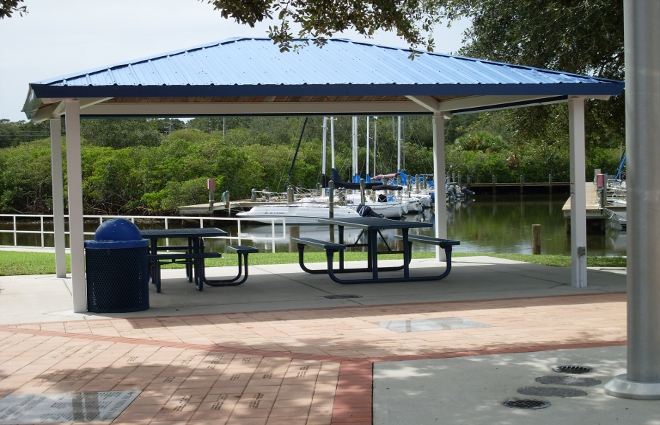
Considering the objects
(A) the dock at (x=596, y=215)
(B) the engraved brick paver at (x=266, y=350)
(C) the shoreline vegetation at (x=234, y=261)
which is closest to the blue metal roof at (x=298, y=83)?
(B) the engraved brick paver at (x=266, y=350)

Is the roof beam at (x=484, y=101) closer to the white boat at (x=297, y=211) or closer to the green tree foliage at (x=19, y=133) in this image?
the white boat at (x=297, y=211)

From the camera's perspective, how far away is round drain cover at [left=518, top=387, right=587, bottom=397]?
20.2 ft

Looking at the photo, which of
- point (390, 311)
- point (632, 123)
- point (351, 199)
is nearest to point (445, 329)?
point (390, 311)

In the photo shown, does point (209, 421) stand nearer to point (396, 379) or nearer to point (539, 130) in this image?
point (396, 379)

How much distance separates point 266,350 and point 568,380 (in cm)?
290

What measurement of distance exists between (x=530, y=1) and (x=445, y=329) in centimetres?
996

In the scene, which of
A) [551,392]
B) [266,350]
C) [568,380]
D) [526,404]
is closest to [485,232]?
[266,350]

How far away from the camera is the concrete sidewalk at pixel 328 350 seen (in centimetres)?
591

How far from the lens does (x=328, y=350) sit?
8.04 meters

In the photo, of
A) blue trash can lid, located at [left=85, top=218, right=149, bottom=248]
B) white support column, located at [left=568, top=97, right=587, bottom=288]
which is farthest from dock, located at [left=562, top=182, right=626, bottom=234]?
blue trash can lid, located at [left=85, top=218, right=149, bottom=248]

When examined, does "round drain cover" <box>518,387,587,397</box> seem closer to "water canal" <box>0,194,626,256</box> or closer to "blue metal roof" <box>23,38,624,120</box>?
"blue metal roof" <box>23,38,624,120</box>

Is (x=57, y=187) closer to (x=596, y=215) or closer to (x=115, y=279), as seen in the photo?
(x=115, y=279)

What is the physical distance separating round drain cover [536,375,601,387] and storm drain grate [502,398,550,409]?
0.59 meters

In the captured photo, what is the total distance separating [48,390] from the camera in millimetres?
6602
